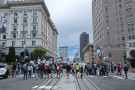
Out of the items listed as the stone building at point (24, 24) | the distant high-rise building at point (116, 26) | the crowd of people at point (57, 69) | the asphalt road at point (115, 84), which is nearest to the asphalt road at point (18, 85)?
the crowd of people at point (57, 69)

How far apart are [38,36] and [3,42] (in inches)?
656

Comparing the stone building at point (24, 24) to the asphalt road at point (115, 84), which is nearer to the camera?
the asphalt road at point (115, 84)

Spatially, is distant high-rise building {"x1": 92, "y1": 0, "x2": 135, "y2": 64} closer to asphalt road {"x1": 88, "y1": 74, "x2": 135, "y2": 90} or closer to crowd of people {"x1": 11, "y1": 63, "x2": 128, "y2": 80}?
crowd of people {"x1": 11, "y1": 63, "x2": 128, "y2": 80}

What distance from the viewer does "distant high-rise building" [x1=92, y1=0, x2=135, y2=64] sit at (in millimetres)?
55688

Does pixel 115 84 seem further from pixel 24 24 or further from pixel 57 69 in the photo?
pixel 24 24

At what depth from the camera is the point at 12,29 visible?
5556 cm

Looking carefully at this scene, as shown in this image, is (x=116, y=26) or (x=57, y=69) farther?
(x=116, y=26)

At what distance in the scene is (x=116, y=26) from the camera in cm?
5972

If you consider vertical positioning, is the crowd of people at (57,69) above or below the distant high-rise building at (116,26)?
below

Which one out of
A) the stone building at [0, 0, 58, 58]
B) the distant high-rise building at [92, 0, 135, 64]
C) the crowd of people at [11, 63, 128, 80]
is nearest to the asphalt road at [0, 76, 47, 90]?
the crowd of people at [11, 63, 128, 80]

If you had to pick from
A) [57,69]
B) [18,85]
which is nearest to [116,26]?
[57,69]

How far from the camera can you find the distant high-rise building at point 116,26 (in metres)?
55.7

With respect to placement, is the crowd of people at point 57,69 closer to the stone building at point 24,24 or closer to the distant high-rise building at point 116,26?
the stone building at point 24,24

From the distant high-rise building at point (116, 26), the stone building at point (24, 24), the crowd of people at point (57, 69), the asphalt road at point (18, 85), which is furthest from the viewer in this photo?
the distant high-rise building at point (116, 26)
